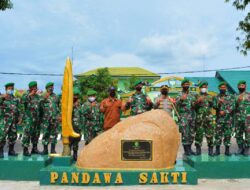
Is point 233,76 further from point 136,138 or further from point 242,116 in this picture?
point 136,138

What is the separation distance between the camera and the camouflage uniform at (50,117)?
315 inches

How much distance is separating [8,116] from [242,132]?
5.16 metres

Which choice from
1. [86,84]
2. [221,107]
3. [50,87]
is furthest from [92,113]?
[86,84]

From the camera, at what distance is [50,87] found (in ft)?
26.7

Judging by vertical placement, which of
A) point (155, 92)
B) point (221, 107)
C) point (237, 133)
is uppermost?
point (155, 92)

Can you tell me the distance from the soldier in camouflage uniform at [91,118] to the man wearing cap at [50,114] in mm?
648

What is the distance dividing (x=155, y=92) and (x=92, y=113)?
17921 mm

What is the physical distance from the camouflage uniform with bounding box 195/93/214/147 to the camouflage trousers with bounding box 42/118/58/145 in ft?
10.5

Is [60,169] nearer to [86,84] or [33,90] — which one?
[33,90]

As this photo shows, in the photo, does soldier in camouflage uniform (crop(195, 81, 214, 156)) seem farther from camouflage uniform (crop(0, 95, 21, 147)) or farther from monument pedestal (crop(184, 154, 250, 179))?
camouflage uniform (crop(0, 95, 21, 147))

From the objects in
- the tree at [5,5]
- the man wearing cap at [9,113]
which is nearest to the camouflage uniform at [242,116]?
the man wearing cap at [9,113]

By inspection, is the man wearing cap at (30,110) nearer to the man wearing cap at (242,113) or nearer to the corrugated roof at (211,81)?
the man wearing cap at (242,113)

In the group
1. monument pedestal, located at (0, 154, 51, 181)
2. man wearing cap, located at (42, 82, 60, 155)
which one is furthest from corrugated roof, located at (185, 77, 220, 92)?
monument pedestal, located at (0, 154, 51, 181)

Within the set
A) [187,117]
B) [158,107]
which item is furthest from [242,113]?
[158,107]
